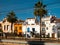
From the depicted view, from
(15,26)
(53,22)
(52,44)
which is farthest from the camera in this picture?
(15,26)

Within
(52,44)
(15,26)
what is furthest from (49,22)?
(52,44)

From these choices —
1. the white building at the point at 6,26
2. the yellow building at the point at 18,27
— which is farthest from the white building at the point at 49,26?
the white building at the point at 6,26

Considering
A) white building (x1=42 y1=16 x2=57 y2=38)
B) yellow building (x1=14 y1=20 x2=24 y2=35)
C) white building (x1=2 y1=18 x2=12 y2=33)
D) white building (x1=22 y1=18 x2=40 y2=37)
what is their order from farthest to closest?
1. white building (x1=2 y1=18 x2=12 y2=33)
2. yellow building (x1=14 y1=20 x2=24 y2=35)
3. white building (x1=22 y1=18 x2=40 y2=37)
4. white building (x1=42 y1=16 x2=57 y2=38)

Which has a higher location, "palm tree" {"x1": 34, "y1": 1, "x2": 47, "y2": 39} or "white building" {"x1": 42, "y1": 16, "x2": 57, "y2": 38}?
"palm tree" {"x1": 34, "y1": 1, "x2": 47, "y2": 39}

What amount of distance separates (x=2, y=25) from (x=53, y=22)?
2176 centimetres

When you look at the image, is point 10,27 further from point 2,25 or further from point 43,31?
point 43,31

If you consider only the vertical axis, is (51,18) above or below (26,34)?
above

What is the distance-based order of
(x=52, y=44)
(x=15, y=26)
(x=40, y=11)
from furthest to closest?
(x=15, y=26), (x=40, y=11), (x=52, y=44)

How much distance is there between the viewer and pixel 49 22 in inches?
3319

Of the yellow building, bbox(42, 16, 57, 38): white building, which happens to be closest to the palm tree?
bbox(42, 16, 57, 38): white building

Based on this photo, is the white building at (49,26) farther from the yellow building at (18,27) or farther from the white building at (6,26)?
the white building at (6,26)

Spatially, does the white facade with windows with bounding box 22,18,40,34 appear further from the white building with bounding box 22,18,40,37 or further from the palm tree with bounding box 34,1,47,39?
the palm tree with bounding box 34,1,47,39

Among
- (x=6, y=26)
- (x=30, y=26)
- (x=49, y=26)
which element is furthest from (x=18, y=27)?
(x=49, y=26)

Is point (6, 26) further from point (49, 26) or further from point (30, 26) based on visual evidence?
point (49, 26)
